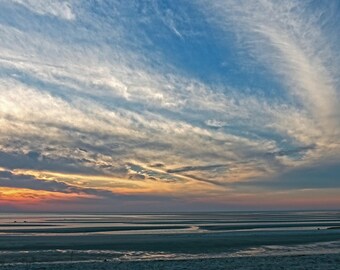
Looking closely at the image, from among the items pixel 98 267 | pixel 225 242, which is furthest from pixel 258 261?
pixel 225 242

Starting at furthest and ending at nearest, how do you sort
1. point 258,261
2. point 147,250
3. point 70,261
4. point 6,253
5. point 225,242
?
point 225,242
point 147,250
point 6,253
point 70,261
point 258,261

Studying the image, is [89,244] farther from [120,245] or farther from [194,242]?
[194,242]

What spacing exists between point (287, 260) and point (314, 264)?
2.53 metres

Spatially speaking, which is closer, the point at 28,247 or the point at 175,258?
the point at 175,258

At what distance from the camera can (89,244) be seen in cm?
4625

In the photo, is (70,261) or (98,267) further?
(70,261)

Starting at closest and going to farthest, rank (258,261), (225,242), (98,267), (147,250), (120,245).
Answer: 1. (98,267)
2. (258,261)
3. (147,250)
4. (120,245)
5. (225,242)

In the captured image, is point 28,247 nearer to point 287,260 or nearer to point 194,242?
point 194,242

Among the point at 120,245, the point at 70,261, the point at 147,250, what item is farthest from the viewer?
the point at 120,245

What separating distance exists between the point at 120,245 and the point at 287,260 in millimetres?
20514

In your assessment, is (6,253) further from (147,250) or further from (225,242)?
(225,242)

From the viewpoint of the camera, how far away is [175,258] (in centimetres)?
3484

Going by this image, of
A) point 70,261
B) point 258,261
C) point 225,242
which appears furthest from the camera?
point 225,242

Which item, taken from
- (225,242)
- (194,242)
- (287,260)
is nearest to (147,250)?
(194,242)
